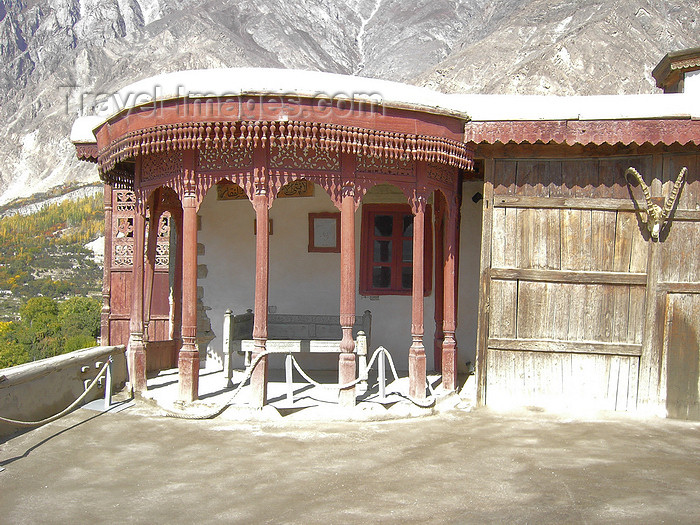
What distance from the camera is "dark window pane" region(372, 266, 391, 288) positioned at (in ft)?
33.3

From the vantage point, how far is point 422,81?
184 feet

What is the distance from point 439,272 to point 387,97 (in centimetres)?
297

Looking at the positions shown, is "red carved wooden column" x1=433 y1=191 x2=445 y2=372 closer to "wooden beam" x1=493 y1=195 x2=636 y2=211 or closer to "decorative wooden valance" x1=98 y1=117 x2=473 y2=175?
"wooden beam" x1=493 y1=195 x2=636 y2=211

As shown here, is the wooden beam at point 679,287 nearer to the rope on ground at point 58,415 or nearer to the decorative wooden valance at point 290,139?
the decorative wooden valance at point 290,139

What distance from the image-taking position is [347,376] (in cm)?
755

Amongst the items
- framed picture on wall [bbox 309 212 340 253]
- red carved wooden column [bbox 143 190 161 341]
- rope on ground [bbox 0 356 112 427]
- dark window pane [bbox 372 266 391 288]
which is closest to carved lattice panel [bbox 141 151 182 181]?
red carved wooden column [bbox 143 190 161 341]

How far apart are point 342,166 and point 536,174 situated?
2138 millimetres

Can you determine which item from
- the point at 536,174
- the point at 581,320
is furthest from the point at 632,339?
the point at 536,174

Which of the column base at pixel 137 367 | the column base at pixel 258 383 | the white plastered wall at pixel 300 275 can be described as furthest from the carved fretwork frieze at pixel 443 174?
the column base at pixel 137 367

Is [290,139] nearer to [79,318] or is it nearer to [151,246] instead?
[151,246]

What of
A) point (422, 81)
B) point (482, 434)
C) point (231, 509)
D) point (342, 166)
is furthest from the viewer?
point (422, 81)

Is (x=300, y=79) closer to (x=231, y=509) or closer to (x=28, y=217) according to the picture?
Result: (x=231, y=509)

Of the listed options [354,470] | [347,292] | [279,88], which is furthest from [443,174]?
[354,470]

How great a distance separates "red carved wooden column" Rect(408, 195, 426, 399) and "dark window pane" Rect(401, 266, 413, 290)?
2.13 m
